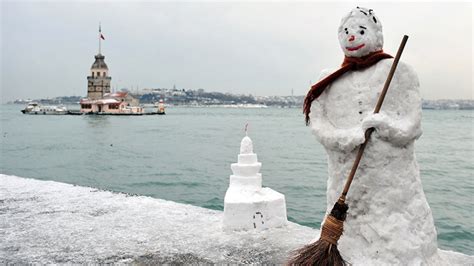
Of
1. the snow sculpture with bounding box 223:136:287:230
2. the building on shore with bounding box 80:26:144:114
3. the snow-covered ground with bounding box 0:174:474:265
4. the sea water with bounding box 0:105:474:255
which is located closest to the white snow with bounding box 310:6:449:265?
the snow-covered ground with bounding box 0:174:474:265

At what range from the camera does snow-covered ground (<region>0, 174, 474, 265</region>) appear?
5371 mm

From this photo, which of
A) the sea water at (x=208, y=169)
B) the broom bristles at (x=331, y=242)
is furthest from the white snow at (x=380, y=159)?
the sea water at (x=208, y=169)

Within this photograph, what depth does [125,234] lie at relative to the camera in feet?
20.4

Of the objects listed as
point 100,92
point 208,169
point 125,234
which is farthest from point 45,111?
point 125,234

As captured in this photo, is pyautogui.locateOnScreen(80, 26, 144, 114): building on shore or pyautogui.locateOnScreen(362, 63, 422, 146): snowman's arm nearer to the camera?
pyautogui.locateOnScreen(362, 63, 422, 146): snowman's arm

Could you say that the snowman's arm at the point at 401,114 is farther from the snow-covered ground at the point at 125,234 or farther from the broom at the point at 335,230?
the snow-covered ground at the point at 125,234

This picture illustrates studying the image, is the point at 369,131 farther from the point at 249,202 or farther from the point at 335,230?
the point at 249,202

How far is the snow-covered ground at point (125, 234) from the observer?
17.6 ft

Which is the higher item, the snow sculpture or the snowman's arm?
the snowman's arm

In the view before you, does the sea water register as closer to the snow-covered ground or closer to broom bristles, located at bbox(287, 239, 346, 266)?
the snow-covered ground

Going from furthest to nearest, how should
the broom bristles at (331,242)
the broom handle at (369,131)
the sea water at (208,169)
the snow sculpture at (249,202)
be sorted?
the sea water at (208,169) < the snow sculpture at (249,202) < the broom bristles at (331,242) < the broom handle at (369,131)

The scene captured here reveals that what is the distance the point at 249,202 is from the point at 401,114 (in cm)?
275

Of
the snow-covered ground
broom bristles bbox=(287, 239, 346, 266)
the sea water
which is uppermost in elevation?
broom bristles bbox=(287, 239, 346, 266)

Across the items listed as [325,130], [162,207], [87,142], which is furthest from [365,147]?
[87,142]
